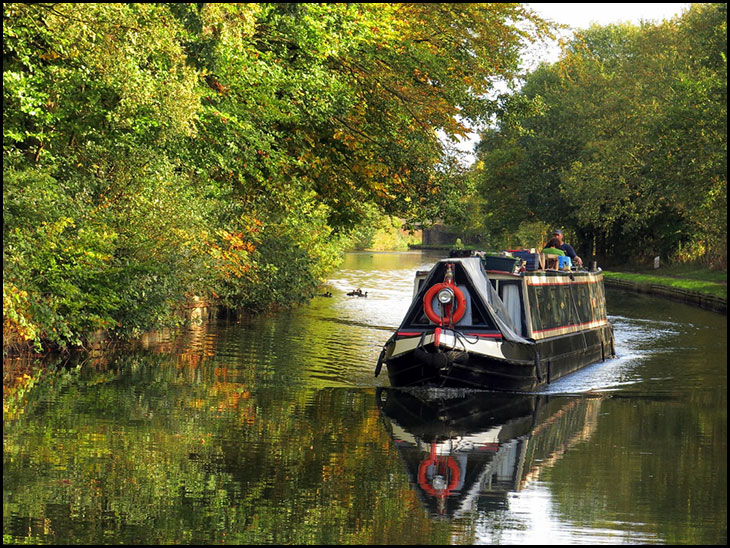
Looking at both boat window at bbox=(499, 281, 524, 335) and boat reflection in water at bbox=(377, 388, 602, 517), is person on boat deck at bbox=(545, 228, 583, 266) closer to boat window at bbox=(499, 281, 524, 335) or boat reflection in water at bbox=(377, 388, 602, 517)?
boat window at bbox=(499, 281, 524, 335)

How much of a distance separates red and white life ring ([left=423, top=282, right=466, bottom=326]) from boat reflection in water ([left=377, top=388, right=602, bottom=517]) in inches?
48.4

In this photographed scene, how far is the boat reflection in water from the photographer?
10.8 m

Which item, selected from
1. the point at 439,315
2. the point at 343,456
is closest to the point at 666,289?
the point at 439,315

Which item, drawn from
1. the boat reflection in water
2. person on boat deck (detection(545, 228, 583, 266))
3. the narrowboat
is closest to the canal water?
the boat reflection in water

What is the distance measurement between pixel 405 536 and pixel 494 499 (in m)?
1.97

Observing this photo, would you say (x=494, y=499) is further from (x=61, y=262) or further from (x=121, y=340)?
(x=121, y=340)

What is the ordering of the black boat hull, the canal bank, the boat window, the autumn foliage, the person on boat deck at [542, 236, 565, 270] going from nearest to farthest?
the autumn foliage → the black boat hull → the boat window → the person on boat deck at [542, 236, 565, 270] → the canal bank

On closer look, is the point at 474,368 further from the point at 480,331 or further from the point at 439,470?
the point at 439,470

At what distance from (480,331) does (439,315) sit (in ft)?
2.55

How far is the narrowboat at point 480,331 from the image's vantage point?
18.2 meters

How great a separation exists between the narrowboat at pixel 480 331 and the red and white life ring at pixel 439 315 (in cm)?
2

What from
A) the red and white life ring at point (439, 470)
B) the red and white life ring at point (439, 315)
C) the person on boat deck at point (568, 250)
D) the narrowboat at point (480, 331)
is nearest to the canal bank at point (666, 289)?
the person on boat deck at point (568, 250)

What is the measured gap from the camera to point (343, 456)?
40.0 feet

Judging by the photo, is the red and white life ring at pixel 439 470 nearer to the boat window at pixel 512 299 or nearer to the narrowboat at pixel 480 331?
the narrowboat at pixel 480 331
